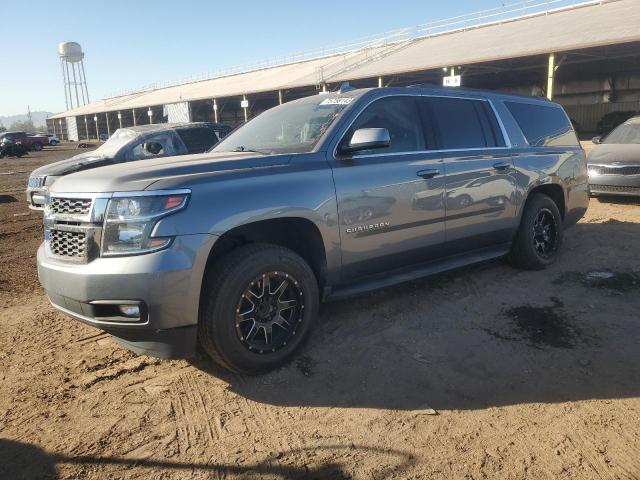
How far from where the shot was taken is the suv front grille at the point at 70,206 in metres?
3.04

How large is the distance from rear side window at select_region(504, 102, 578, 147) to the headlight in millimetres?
3959

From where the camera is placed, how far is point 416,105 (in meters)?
4.32

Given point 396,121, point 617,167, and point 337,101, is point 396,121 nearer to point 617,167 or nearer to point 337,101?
point 337,101

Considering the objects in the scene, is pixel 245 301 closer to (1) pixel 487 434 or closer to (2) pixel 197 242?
(2) pixel 197 242

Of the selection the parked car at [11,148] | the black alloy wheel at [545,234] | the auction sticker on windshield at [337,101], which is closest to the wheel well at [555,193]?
the black alloy wheel at [545,234]

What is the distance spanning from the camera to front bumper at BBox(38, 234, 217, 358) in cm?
281

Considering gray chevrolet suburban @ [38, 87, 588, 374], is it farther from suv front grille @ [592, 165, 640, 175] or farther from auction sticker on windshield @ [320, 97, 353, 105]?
suv front grille @ [592, 165, 640, 175]

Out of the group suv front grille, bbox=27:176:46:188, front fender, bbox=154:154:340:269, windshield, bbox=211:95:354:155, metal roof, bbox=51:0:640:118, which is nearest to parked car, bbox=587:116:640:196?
windshield, bbox=211:95:354:155

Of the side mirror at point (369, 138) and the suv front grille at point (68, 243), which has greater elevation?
the side mirror at point (369, 138)

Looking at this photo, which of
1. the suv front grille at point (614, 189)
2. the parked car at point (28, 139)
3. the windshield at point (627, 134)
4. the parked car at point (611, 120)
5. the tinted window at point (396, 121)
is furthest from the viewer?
the parked car at point (28, 139)

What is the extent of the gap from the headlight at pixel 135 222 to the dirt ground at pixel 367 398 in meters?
1.01

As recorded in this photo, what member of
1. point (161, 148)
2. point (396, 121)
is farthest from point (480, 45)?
point (396, 121)

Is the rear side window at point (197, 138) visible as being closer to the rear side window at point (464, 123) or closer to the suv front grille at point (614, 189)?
the rear side window at point (464, 123)

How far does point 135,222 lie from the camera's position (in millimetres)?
2852
